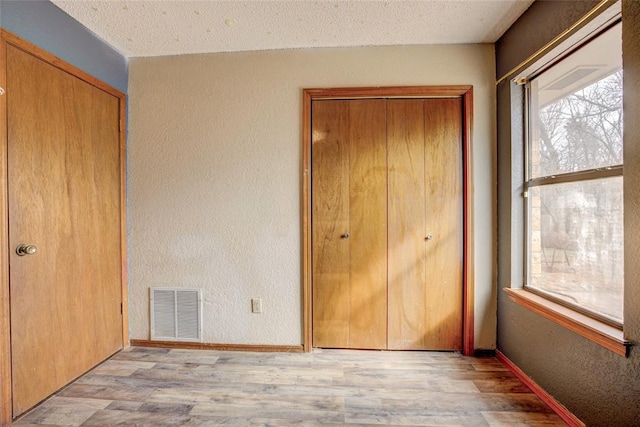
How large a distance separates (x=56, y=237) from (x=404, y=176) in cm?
227

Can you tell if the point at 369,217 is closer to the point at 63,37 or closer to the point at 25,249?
the point at 25,249

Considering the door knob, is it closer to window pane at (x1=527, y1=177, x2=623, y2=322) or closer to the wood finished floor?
the wood finished floor

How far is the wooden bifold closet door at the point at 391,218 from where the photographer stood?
2045 millimetres

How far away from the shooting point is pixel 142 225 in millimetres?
2164

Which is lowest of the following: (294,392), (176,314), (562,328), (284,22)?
(294,392)

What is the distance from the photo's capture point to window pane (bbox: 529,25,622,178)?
1.30 m

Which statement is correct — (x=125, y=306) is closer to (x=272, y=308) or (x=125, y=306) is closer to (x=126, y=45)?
(x=272, y=308)

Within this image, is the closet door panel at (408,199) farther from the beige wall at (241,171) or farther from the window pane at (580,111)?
the window pane at (580,111)

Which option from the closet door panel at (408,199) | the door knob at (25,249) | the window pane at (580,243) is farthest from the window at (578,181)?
the door knob at (25,249)

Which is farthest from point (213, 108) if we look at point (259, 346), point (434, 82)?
point (259, 346)

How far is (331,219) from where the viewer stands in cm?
208

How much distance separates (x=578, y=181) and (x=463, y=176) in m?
0.67

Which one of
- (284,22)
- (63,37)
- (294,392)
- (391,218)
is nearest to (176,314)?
(294,392)

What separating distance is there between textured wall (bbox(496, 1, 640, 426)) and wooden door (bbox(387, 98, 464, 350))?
29cm
